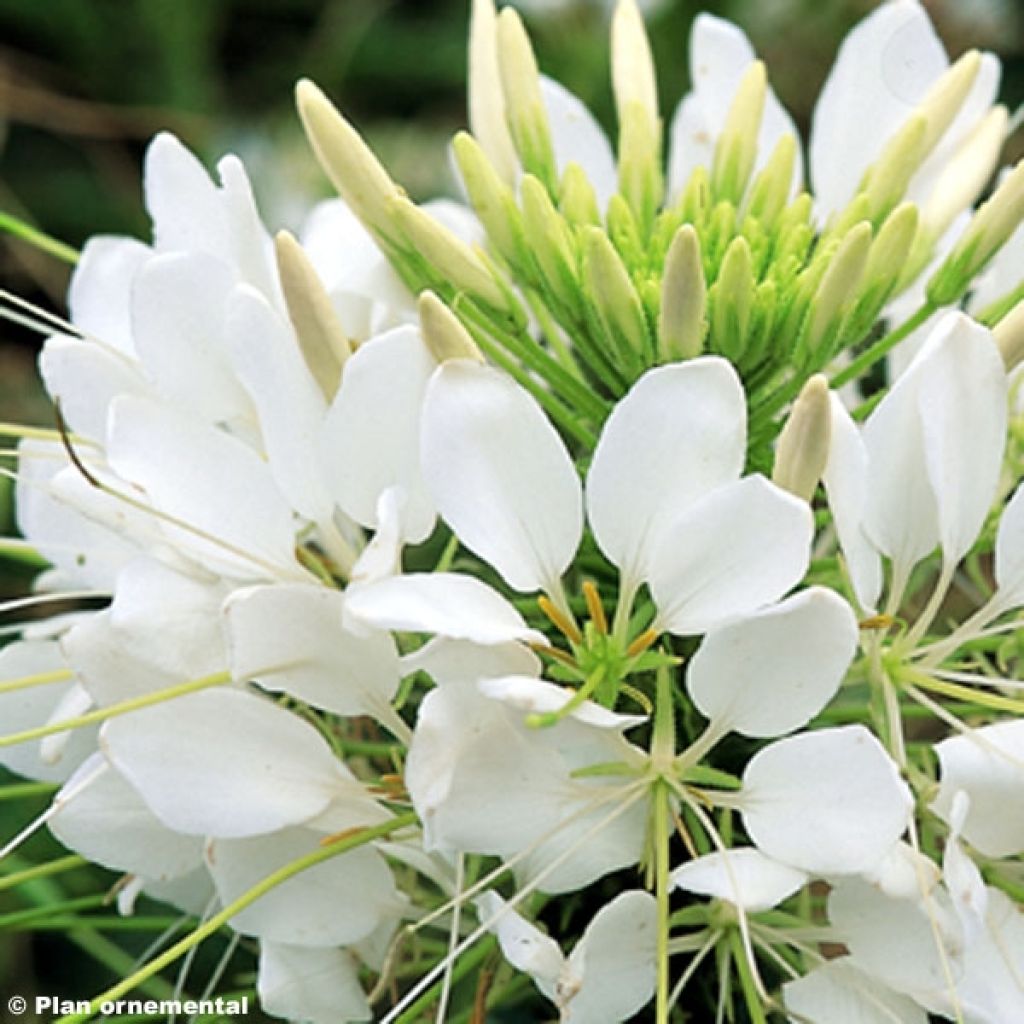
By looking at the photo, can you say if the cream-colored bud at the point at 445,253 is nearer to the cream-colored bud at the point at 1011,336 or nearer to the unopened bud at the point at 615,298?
the unopened bud at the point at 615,298

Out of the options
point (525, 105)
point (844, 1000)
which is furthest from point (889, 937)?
point (525, 105)

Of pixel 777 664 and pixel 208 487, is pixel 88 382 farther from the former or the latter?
pixel 777 664

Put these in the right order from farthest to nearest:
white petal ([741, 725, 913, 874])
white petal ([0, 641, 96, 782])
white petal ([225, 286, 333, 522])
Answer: white petal ([0, 641, 96, 782]), white petal ([225, 286, 333, 522]), white petal ([741, 725, 913, 874])

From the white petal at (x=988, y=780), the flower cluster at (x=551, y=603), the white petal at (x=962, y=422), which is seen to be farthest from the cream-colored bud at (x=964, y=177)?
the white petal at (x=988, y=780)

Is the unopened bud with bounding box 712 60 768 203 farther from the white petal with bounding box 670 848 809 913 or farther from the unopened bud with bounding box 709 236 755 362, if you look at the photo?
the white petal with bounding box 670 848 809 913

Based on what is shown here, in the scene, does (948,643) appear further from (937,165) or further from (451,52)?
(451,52)

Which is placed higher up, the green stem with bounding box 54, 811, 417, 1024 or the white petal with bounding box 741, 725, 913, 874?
the white petal with bounding box 741, 725, 913, 874

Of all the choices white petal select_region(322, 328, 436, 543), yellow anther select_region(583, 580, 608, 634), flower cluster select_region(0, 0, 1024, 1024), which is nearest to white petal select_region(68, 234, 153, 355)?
flower cluster select_region(0, 0, 1024, 1024)
